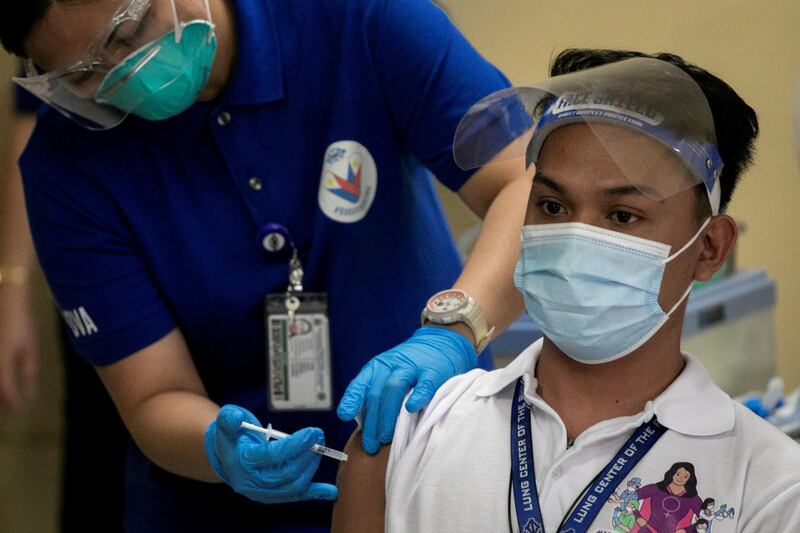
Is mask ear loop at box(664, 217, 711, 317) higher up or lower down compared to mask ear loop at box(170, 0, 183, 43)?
lower down

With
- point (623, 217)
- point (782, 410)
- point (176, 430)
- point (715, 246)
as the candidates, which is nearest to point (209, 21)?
point (176, 430)

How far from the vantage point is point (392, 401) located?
5.01ft

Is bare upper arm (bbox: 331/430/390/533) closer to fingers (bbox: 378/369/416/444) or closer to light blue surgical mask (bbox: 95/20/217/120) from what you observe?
fingers (bbox: 378/369/416/444)

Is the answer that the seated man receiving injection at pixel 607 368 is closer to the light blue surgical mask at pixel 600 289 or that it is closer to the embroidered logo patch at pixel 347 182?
the light blue surgical mask at pixel 600 289

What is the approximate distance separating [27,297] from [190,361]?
98 centimetres

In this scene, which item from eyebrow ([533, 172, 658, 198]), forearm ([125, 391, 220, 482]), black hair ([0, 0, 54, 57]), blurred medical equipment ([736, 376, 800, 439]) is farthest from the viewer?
blurred medical equipment ([736, 376, 800, 439])

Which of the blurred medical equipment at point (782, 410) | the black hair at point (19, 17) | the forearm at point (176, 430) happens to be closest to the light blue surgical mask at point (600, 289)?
the forearm at point (176, 430)

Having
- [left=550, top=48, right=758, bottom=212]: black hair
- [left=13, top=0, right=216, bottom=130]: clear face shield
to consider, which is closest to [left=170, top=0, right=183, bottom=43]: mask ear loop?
[left=13, top=0, right=216, bottom=130]: clear face shield

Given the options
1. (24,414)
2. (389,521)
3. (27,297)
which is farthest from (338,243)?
(24,414)

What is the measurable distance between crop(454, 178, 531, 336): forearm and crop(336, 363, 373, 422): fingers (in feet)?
0.86

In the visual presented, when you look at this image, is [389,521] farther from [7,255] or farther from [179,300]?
[7,255]

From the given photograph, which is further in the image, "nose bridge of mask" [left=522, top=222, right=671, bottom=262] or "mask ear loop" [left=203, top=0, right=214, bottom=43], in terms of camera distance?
"mask ear loop" [left=203, top=0, right=214, bottom=43]

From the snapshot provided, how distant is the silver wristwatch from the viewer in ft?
5.51

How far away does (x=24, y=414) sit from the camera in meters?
3.61
